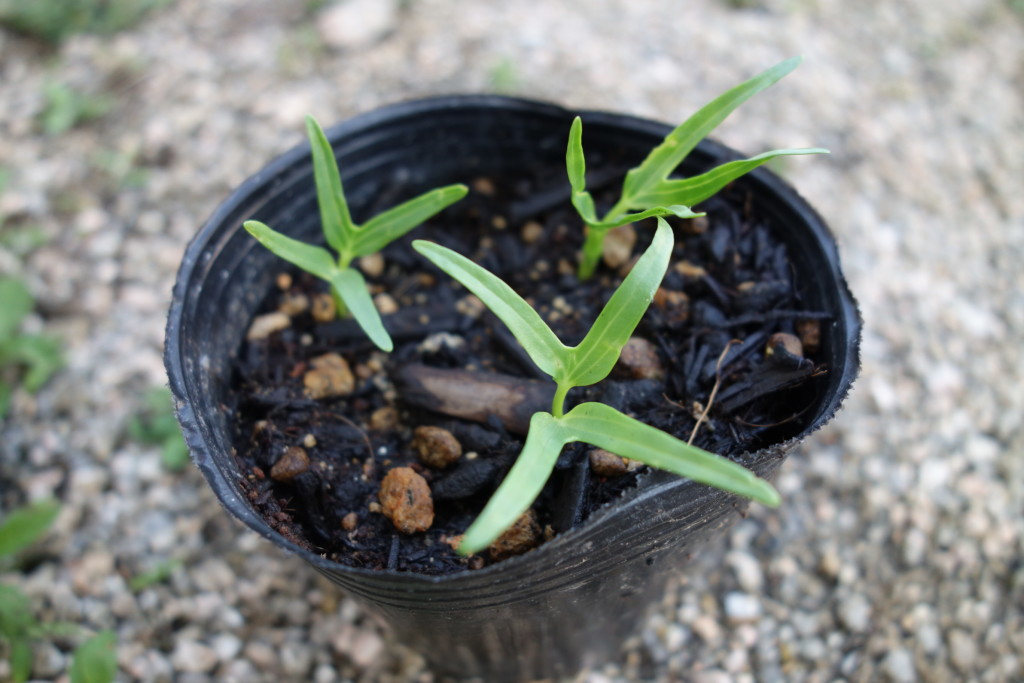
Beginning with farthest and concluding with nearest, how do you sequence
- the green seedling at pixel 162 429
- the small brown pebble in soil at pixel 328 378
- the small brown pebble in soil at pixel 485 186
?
the green seedling at pixel 162 429 < the small brown pebble in soil at pixel 485 186 < the small brown pebble in soil at pixel 328 378

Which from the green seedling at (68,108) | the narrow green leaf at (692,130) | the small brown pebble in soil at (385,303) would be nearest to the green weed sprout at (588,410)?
the narrow green leaf at (692,130)

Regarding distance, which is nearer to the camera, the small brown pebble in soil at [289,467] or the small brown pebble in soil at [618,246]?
the small brown pebble in soil at [289,467]

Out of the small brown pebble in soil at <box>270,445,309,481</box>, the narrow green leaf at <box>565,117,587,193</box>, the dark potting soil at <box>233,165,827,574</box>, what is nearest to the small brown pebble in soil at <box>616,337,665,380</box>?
the dark potting soil at <box>233,165,827,574</box>

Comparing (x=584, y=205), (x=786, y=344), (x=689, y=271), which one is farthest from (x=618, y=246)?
(x=786, y=344)

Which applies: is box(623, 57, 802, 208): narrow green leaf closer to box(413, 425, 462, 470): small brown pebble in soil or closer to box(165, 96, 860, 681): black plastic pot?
box(165, 96, 860, 681): black plastic pot

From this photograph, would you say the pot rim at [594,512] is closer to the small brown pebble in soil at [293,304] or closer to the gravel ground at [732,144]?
the small brown pebble in soil at [293,304]
